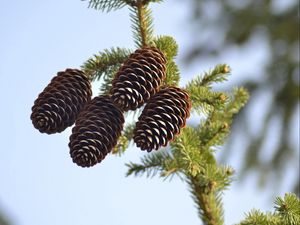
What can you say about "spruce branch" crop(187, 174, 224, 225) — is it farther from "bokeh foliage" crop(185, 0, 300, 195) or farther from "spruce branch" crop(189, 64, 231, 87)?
"bokeh foliage" crop(185, 0, 300, 195)

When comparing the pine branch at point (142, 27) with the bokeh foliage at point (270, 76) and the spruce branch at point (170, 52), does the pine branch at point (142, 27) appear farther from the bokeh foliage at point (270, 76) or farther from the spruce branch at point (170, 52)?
the bokeh foliage at point (270, 76)

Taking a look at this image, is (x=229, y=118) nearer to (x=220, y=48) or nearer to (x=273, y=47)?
(x=273, y=47)

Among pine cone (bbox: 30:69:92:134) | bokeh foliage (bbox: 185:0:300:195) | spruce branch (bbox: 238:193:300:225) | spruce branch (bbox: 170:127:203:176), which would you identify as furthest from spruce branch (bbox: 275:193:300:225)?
bokeh foliage (bbox: 185:0:300:195)

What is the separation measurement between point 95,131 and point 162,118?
0.50ft

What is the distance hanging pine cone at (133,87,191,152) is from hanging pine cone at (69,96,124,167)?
71 mm

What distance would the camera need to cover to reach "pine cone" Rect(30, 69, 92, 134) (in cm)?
151

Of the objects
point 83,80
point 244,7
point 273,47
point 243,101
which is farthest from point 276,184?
point 83,80

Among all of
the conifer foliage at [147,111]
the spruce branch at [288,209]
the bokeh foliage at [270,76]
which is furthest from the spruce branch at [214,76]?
the bokeh foliage at [270,76]

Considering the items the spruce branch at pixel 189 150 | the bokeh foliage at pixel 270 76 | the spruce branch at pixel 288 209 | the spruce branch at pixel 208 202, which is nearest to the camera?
the spruce branch at pixel 288 209

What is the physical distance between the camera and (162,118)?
1466 mm

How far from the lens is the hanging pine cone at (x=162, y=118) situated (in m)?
1.44

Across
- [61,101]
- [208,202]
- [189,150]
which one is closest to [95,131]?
[61,101]

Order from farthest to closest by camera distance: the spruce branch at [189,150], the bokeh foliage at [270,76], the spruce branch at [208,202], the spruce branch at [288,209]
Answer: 1. the bokeh foliage at [270,76]
2. the spruce branch at [208,202]
3. the spruce branch at [189,150]
4. the spruce branch at [288,209]

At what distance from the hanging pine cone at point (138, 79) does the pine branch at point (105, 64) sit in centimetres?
12
